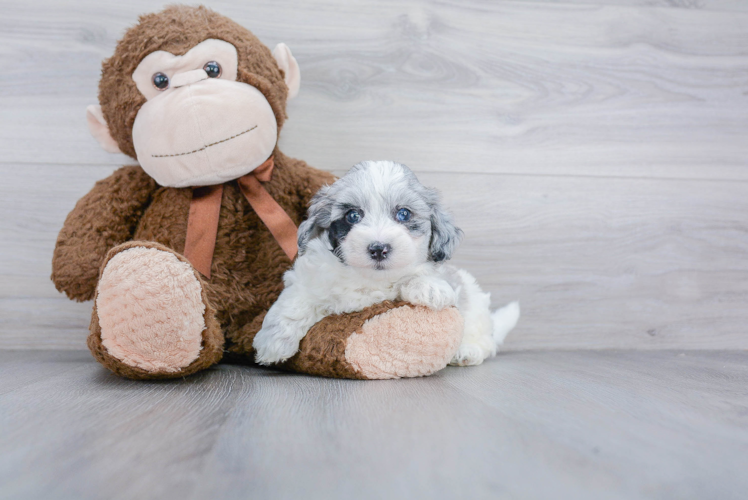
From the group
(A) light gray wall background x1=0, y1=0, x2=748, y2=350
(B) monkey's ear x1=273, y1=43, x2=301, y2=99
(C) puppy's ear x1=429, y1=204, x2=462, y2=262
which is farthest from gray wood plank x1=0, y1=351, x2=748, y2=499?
(B) monkey's ear x1=273, y1=43, x2=301, y2=99

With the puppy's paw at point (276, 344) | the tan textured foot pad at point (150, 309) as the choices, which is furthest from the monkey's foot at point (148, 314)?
the puppy's paw at point (276, 344)

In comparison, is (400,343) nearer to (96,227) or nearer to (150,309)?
(150,309)

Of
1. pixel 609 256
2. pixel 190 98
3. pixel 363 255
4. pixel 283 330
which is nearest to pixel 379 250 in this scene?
pixel 363 255

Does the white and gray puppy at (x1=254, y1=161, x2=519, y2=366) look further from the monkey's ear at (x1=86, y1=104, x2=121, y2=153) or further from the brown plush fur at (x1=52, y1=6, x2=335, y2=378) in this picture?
the monkey's ear at (x1=86, y1=104, x2=121, y2=153)

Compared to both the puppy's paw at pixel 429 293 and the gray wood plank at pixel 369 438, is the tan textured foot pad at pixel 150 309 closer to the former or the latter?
the gray wood plank at pixel 369 438

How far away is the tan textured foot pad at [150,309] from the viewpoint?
84 cm

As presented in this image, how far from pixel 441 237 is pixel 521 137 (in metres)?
0.62

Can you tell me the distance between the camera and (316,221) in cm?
100

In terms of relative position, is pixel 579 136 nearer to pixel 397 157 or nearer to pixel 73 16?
pixel 397 157

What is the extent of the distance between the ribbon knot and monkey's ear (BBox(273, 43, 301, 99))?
193mm

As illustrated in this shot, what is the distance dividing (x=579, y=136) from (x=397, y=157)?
537mm

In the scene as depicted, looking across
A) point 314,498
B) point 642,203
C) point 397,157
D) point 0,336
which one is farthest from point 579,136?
point 0,336

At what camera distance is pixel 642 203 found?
1.51 metres

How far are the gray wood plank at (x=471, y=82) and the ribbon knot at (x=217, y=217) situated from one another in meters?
0.29
